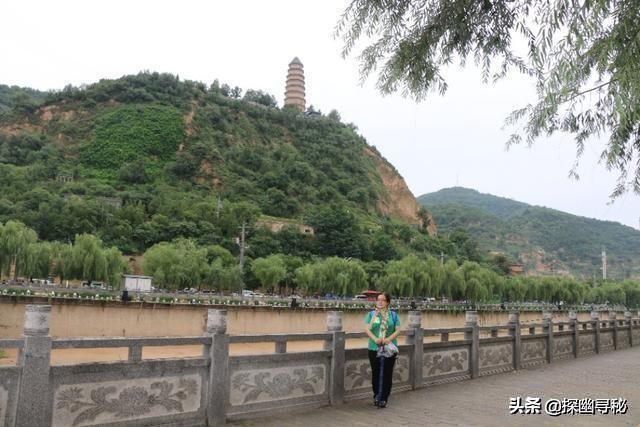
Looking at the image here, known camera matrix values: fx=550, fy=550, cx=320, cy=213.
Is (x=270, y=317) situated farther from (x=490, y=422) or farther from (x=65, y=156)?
(x=65, y=156)

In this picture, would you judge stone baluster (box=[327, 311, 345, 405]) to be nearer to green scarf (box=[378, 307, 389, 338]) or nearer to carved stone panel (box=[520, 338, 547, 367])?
green scarf (box=[378, 307, 389, 338])

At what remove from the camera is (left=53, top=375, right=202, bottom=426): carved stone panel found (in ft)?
14.8

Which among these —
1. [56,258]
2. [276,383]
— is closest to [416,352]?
[276,383]

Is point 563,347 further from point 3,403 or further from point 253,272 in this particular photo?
point 253,272

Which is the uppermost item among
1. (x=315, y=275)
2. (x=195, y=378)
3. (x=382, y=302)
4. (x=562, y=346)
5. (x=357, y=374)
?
(x=315, y=275)

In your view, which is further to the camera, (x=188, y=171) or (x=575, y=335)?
(x=188, y=171)

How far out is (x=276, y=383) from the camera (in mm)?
6199

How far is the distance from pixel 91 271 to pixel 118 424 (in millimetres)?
35399

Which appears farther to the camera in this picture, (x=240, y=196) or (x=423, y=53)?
(x=240, y=196)

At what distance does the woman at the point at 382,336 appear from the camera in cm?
667

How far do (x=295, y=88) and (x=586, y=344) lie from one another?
112774 mm

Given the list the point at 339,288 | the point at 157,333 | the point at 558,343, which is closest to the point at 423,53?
the point at 558,343

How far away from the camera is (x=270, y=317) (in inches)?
1246

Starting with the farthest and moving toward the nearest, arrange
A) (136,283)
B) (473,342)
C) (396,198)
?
(396,198) → (136,283) → (473,342)
